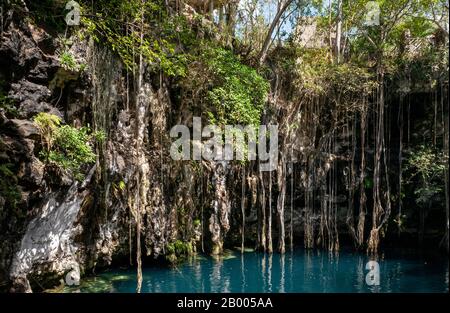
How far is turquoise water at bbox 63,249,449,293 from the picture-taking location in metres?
6.50

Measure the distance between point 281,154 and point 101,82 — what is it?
5012 millimetres

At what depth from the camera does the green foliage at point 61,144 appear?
4.97 m

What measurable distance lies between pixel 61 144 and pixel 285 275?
15.7ft

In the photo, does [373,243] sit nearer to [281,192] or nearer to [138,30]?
[281,192]

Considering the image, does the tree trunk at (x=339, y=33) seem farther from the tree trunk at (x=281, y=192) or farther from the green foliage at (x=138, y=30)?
the green foliage at (x=138, y=30)

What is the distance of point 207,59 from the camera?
7.49m

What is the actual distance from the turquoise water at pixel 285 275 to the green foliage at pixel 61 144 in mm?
2135

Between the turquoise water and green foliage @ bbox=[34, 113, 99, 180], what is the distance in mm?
2135

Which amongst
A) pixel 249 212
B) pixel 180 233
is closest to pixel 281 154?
pixel 249 212

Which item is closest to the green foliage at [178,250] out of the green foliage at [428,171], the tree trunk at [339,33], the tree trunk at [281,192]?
the tree trunk at [281,192]

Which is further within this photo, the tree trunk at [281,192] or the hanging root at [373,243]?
the tree trunk at [281,192]

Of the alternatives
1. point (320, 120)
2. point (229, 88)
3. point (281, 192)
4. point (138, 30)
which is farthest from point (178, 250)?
point (320, 120)

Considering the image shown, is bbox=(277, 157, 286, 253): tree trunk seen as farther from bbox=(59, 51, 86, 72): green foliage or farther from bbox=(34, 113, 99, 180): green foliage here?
bbox=(59, 51, 86, 72): green foliage
